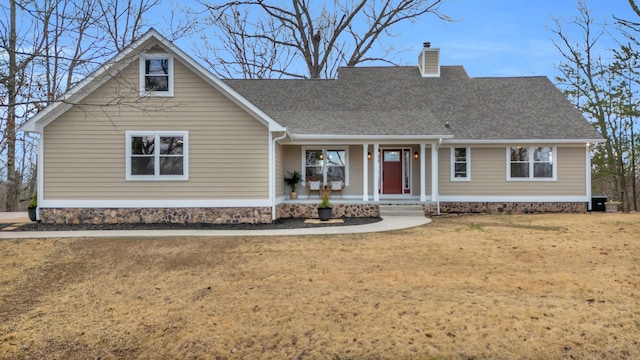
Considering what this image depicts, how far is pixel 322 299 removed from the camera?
15.4 feet

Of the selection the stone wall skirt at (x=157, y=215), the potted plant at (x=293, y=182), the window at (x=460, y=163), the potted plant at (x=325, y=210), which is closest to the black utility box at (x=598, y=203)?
the window at (x=460, y=163)

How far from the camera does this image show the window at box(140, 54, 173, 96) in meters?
11.0

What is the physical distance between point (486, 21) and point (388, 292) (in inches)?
816

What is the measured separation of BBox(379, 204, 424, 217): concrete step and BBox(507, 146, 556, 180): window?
420 centimetres

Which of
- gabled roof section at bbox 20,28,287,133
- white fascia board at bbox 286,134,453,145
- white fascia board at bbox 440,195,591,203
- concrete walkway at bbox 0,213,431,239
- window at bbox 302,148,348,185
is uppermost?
gabled roof section at bbox 20,28,287,133

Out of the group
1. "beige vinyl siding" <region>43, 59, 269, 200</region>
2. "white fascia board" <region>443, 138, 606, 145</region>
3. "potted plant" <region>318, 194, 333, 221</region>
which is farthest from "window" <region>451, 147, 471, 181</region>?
"beige vinyl siding" <region>43, 59, 269, 200</region>

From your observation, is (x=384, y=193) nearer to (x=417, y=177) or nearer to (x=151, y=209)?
(x=417, y=177)

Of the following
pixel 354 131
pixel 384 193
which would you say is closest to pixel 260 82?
pixel 354 131

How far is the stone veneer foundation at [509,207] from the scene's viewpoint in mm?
14281

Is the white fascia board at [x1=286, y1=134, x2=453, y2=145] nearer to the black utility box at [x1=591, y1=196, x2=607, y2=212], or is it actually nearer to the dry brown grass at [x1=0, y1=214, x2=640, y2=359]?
the dry brown grass at [x1=0, y1=214, x2=640, y2=359]

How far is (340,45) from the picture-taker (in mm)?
26375

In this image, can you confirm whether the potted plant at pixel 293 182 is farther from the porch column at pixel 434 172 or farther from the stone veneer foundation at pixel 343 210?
the porch column at pixel 434 172

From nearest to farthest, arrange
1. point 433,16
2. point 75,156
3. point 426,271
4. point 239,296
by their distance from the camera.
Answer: point 239,296, point 426,271, point 75,156, point 433,16

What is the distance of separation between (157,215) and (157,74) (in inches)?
161
